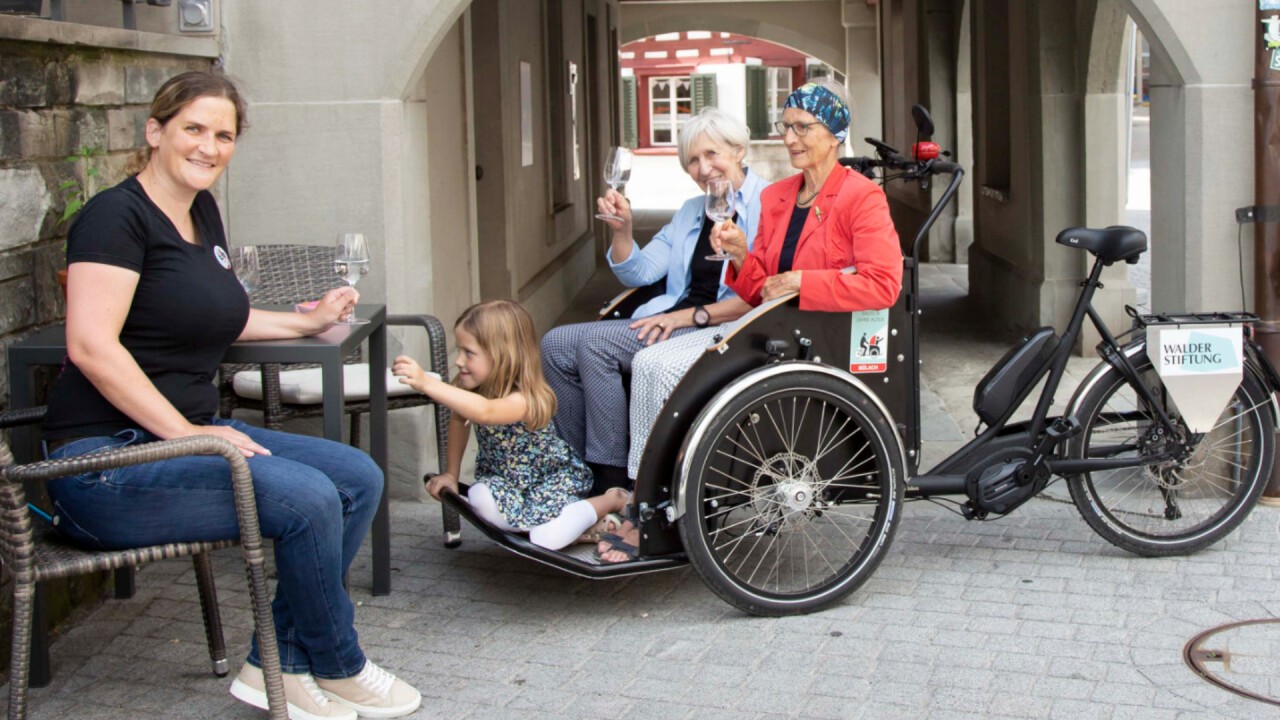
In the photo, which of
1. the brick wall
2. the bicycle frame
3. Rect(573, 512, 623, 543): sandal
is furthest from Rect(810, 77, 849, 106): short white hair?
the brick wall

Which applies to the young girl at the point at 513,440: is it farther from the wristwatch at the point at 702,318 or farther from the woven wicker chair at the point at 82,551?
the woven wicker chair at the point at 82,551

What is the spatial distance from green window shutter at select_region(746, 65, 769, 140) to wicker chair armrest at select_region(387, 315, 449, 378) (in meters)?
40.2

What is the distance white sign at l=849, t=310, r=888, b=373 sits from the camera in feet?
14.4

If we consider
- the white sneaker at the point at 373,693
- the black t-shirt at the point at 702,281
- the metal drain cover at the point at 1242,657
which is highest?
the black t-shirt at the point at 702,281

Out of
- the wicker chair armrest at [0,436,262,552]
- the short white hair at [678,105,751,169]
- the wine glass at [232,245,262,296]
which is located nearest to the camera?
the wicker chair armrest at [0,436,262,552]

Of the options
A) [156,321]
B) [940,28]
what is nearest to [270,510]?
[156,321]

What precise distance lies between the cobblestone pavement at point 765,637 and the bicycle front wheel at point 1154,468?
3.7 inches

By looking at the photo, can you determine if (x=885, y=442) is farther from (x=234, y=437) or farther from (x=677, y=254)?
(x=234, y=437)

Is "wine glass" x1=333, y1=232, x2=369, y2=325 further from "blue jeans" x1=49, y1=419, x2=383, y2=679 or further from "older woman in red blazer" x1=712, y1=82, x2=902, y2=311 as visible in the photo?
"older woman in red blazer" x1=712, y1=82, x2=902, y2=311

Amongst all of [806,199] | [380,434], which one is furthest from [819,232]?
[380,434]

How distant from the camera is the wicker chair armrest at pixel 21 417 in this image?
3.75m

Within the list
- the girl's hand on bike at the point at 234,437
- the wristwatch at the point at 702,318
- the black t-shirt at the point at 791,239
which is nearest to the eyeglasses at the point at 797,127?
the black t-shirt at the point at 791,239

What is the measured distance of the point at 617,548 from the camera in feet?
14.4

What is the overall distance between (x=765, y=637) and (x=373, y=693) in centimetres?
110
